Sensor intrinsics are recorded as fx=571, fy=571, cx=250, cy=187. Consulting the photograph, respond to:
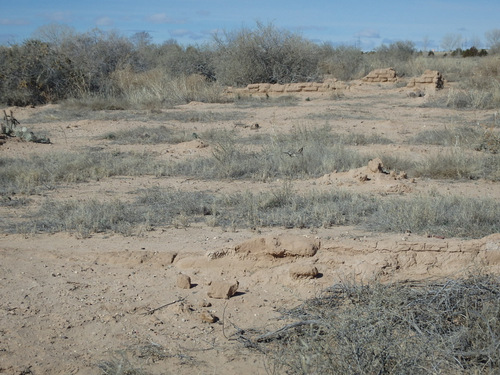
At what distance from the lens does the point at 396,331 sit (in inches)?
154

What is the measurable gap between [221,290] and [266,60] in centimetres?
1965

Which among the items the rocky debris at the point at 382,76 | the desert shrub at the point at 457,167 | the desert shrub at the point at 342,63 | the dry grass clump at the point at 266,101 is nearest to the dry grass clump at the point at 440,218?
the desert shrub at the point at 457,167

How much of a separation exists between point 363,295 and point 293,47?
67.0 feet

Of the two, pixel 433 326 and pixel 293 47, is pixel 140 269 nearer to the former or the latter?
pixel 433 326

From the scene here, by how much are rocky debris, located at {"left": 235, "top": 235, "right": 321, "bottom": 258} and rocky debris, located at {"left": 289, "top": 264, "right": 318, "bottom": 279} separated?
0.22 m

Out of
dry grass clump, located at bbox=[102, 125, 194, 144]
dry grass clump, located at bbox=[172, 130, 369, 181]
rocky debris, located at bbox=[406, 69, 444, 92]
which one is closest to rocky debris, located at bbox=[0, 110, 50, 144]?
dry grass clump, located at bbox=[102, 125, 194, 144]

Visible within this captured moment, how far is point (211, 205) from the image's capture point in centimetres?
698

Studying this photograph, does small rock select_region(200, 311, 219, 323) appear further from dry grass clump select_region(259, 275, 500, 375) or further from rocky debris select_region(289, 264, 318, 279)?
rocky debris select_region(289, 264, 318, 279)

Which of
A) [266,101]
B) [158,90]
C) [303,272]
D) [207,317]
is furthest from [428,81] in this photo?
[207,317]

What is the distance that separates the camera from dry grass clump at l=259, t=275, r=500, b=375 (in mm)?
3479

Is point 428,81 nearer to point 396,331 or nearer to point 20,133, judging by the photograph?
point 20,133

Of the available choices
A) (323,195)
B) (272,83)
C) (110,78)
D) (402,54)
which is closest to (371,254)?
(323,195)

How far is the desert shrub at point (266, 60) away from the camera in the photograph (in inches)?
915

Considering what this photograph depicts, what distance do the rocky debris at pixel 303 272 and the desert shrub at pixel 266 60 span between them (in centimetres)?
1859
